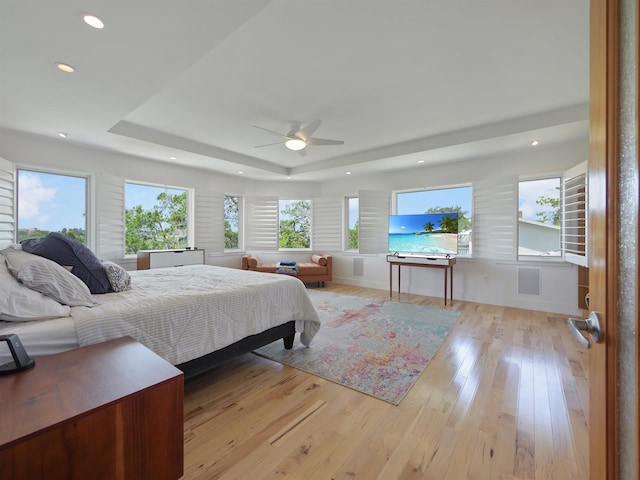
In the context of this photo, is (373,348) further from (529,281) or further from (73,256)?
(529,281)

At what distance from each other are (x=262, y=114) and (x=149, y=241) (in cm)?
336

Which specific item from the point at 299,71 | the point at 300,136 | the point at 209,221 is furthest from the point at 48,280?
the point at 209,221

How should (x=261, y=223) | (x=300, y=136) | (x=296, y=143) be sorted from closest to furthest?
(x=300, y=136) < (x=296, y=143) < (x=261, y=223)

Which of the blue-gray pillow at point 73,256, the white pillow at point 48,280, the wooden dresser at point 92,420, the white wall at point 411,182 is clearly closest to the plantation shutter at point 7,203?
the white wall at point 411,182

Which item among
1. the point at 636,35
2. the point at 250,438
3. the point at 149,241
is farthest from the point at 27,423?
the point at 149,241

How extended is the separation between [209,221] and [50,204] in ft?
7.90

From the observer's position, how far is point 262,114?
136 inches

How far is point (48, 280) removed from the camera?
1.65 m

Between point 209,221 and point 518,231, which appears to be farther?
point 209,221

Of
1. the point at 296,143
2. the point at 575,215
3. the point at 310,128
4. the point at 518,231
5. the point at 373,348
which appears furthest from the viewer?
the point at 518,231

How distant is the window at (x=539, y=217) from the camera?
4.37 metres

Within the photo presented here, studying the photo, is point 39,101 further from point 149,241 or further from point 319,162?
point 319,162

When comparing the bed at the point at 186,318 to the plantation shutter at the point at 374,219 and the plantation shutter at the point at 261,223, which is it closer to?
the plantation shutter at the point at 374,219

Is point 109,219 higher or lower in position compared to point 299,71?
lower
